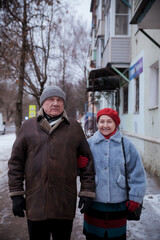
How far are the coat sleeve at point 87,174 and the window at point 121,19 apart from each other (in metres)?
9.56

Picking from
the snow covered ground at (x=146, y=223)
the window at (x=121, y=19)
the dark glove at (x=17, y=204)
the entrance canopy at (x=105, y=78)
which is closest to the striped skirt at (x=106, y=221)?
the dark glove at (x=17, y=204)

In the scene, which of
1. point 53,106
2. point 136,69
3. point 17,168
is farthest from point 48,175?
point 136,69

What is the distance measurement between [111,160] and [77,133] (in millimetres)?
390

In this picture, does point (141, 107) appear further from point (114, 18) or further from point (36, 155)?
point (36, 155)

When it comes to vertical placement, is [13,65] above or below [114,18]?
below

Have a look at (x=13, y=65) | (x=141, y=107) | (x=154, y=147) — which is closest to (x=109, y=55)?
(x=141, y=107)

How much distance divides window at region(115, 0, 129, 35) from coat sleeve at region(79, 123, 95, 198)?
9559mm

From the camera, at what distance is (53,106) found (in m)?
2.23

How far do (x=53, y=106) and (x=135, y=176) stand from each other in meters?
0.91

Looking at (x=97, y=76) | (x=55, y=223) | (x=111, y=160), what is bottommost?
(x=55, y=223)

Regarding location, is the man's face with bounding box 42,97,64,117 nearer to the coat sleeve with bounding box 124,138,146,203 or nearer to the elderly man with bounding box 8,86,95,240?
the elderly man with bounding box 8,86,95,240

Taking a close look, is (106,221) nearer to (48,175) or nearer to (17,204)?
(48,175)

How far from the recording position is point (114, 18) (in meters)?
10.7

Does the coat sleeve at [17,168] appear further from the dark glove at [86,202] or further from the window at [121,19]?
the window at [121,19]
